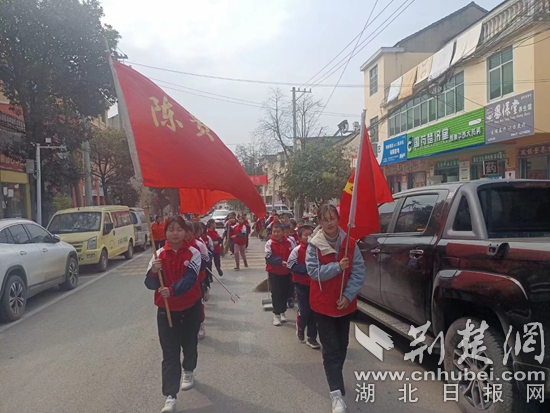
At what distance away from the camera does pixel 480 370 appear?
3.53 m

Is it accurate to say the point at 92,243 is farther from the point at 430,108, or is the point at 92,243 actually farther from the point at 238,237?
the point at 430,108

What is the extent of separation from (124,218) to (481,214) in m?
13.9


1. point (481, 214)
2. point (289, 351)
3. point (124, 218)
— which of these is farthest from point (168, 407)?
point (124, 218)

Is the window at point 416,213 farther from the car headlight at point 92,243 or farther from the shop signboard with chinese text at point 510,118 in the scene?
the shop signboard with chinese text at point 510,118

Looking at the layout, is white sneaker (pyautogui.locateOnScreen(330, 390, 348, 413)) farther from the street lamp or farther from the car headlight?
the street lamp

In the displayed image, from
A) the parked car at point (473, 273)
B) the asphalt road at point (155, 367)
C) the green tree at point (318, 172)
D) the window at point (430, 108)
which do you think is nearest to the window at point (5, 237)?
the asphalt road at point (155, 367)

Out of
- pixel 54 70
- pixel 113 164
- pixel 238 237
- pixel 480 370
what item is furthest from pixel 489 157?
pixel 113 164

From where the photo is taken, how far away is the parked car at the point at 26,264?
23.0ft

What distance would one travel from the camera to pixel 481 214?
12.8 ft

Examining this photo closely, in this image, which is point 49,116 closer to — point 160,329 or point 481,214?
point 160,329

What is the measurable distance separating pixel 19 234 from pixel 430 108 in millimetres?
17087

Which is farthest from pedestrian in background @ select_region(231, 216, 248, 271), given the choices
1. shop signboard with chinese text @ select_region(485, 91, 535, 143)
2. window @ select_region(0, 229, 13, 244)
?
shop signboard with chinese text @ select_region(485, 91, 535, 143)

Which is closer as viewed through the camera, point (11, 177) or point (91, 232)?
point (91, 232)

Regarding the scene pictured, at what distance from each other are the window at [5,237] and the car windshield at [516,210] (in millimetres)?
6996
